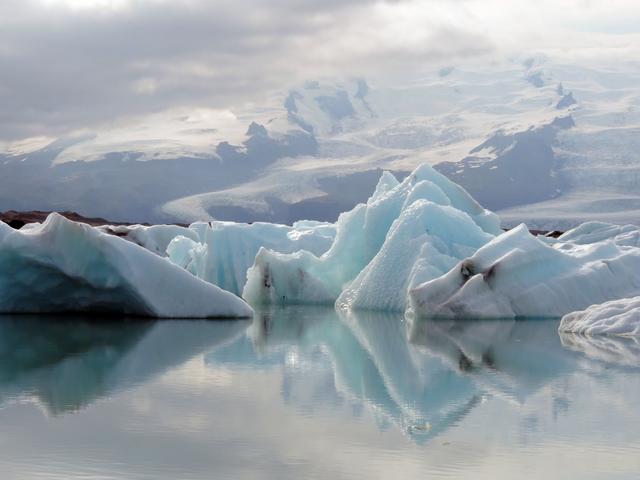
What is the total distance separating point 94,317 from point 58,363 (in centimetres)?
525

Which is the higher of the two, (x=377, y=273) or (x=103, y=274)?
(x=103, y=274)

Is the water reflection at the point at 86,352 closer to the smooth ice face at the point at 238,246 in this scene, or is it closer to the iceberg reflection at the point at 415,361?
the iceberg reflection at the point at 415,361

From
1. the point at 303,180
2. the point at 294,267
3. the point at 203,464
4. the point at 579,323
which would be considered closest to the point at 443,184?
the point at 294,267

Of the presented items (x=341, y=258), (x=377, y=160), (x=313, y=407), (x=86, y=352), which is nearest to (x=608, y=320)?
(x=86, y=352)

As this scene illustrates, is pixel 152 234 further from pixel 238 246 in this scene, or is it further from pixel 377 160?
pixel 377 160

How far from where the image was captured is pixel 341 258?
18234 mm

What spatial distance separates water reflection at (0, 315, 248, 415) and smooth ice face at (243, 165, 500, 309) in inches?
220

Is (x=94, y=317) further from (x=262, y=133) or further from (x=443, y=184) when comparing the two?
(x=262, y=133)

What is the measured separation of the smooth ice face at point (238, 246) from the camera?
20.9 meters

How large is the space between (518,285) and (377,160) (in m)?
79.0

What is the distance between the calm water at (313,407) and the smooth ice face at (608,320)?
595 millimetres

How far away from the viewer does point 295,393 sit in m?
6.79

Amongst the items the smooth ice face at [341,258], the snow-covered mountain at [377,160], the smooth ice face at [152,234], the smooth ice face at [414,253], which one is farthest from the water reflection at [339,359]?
the snow-covered mountain at [377,160]

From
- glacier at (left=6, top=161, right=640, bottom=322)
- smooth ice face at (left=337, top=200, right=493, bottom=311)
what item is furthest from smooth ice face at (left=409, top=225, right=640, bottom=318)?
smooth ice face at (left=337, top=200, right=493, bottom=311)
